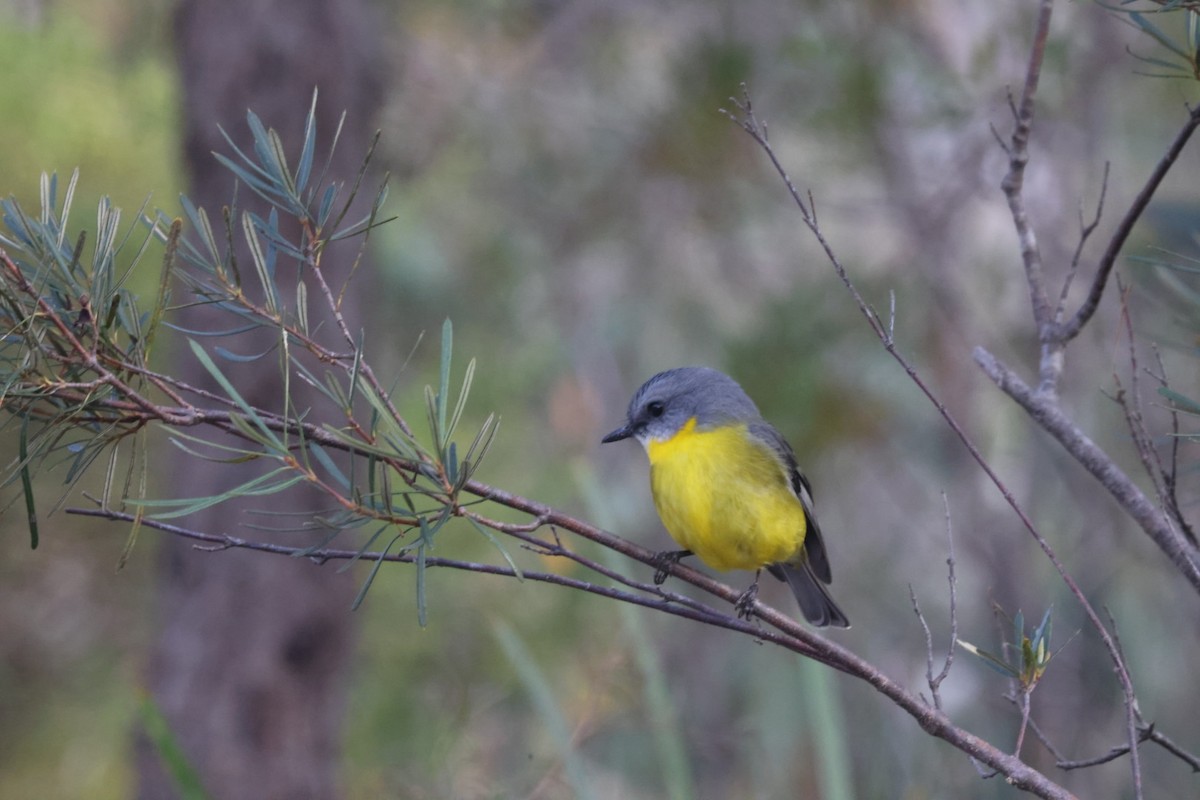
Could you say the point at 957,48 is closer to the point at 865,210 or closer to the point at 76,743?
the point at 865,210

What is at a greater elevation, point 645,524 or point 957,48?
point 957,48

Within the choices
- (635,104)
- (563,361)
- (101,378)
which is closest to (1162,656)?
(563,361)

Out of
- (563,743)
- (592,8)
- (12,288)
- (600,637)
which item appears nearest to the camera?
(12,288)

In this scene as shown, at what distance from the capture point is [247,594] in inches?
187

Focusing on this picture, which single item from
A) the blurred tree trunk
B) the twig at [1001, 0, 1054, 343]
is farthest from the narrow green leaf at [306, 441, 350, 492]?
the blurred tree trunk

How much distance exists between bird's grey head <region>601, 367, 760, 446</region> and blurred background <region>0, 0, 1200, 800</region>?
79 centimetres

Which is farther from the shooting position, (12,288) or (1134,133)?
(1134,133)

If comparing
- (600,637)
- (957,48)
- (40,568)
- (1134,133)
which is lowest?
(40,568)

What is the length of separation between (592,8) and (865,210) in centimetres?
245

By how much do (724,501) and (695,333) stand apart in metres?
5.41

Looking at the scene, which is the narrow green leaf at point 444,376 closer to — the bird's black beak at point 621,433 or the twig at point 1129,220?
the twig at point 1129,220

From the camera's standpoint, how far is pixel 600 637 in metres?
6.70

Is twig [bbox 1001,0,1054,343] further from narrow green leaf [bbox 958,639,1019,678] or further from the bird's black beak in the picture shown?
the bird's black beak

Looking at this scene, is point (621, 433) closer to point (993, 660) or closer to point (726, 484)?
point (726, 484)
